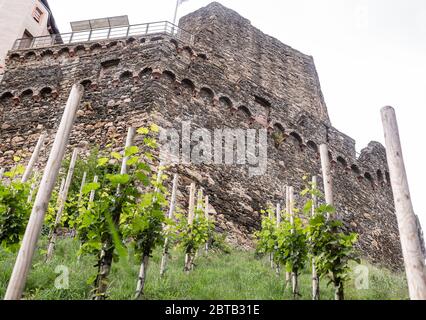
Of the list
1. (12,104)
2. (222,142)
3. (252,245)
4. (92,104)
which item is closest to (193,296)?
(252,245)

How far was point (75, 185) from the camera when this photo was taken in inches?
399

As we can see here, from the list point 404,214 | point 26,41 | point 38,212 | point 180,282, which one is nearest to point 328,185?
point 404,214

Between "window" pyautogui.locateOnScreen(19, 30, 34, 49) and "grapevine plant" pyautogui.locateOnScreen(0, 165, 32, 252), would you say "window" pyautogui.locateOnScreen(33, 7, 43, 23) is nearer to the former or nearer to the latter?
"window" pyautogui.locateOnScreen(19, 30, 34, 49)

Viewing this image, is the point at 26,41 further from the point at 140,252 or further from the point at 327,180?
the point at 327,180

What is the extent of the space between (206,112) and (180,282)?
24.8 feet

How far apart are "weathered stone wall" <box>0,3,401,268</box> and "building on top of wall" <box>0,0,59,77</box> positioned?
459 cm

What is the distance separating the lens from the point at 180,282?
6.16m

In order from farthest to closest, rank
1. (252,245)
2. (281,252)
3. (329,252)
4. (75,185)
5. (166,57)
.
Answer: (166,57)
(252,245)
(75,185)
(281,252)
(329,252)

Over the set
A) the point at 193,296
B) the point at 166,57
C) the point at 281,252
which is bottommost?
the point at 193,296

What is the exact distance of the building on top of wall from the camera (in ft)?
62.2

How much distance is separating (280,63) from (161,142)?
10.1 m

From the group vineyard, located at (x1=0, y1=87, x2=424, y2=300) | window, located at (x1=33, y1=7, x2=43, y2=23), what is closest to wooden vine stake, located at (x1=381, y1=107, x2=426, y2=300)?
vineyard, located at (x1=0, y1=87, x2=424, y2=300)

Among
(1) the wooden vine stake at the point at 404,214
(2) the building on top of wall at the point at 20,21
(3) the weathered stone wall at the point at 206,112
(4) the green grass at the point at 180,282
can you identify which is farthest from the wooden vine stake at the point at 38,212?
(2) the building on top of wall at the point at 20,21
